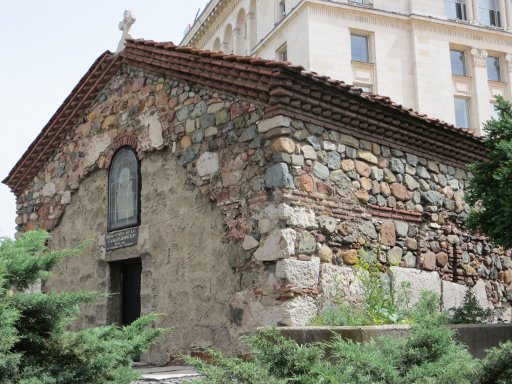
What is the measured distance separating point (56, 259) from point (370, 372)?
7.83 feet

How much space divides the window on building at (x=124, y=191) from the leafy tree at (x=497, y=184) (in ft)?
14.9

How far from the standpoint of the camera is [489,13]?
26.8 meters

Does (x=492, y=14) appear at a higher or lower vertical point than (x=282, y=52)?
higher

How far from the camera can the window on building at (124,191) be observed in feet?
30.4

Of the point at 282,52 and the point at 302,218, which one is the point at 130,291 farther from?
the point at 282,52

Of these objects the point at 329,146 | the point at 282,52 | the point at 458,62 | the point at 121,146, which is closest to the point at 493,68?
the point at 458,62

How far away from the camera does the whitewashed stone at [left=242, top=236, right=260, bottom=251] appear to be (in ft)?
23.9

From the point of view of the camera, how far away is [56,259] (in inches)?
187

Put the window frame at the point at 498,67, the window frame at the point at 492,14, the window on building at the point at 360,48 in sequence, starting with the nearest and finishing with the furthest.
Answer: the window on building at the point at 360,48 < the window frame at the point at 498,67 < the window frame at the point at 492,14

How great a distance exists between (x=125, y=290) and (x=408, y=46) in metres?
18.3

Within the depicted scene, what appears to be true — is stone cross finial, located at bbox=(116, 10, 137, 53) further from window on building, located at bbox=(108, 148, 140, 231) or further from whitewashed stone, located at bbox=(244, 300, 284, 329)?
whitewashed stone, located at bbox=(244, 300, 284, 329)

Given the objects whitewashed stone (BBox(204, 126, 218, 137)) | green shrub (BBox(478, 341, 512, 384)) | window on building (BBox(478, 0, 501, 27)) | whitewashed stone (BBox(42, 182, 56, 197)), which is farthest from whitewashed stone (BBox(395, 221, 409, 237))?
window on building (BBox(478, 0, 501, 27))

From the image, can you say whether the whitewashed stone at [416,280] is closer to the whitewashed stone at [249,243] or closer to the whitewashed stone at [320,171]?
the whitewashed stone at [320,171]

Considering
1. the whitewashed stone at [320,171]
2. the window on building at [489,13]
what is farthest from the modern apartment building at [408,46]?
the whitewashed stone at [320,171]
